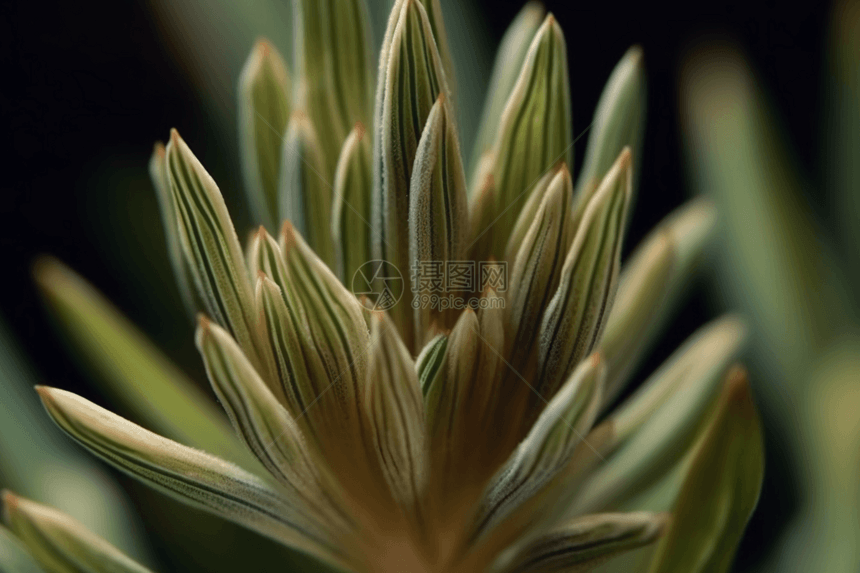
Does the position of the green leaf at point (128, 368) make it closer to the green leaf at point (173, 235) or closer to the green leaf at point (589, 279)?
the green leaf at point (173, 235)

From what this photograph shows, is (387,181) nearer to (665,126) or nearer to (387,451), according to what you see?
(387,451)

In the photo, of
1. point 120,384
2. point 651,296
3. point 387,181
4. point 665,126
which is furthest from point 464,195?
point 665,126

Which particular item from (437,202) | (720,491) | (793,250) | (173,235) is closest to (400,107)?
(437,202)

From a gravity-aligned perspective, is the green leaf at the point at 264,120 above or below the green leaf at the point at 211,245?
above

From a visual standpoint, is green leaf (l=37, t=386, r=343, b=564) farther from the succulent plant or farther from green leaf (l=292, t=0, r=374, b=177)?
green leaf (l=292, t=0, r=374, b=177)

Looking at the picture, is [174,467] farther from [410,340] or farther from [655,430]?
[655,430]

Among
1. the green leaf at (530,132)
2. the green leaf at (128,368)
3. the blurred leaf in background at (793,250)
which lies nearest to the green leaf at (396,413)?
the green leaf at (530,132)

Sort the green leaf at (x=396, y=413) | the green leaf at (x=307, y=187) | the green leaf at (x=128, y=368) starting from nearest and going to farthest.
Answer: the green leaf at (x=396, y=413)
the green leaf at (x=307, y=187)
the green leaf at (x=128, y=368)

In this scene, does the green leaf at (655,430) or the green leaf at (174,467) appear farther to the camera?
the green leaf at (655,430)
